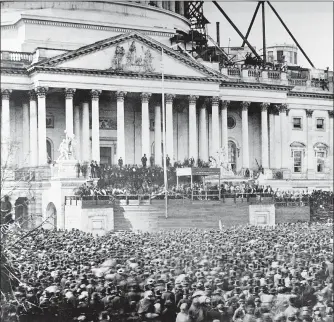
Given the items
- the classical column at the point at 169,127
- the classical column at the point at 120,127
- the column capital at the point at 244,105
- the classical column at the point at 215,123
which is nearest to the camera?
the classical column at the point at 169,127

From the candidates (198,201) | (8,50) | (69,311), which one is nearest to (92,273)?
(69,311)

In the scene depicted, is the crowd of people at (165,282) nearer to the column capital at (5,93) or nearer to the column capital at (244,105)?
the column capital at (5,93)

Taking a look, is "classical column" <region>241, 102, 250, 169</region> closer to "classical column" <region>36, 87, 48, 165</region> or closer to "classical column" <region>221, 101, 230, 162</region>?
"classical column" <region>221, 101, 230, 162</region>

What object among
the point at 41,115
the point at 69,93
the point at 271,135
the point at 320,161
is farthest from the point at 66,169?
the point at 271,135

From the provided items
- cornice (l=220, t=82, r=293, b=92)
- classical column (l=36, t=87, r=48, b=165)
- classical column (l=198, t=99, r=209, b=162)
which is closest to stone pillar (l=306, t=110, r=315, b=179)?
classical column (l=198, t=99, r=209, b=162)

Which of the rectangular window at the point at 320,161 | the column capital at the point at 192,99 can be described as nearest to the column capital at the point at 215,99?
the column capital at the point at 192,99

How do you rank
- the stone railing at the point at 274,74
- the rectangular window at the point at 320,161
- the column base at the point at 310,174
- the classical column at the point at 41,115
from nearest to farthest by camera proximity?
the rectangular window at the point at 320,161, the column base at the point at 310,174, the classical column at the point at 41,115, the stone railing at the point at 274,74

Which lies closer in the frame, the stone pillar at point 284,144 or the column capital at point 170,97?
the stone pillar at point 284,144

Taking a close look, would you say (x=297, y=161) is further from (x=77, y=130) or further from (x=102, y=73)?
(x=77, y=130)
